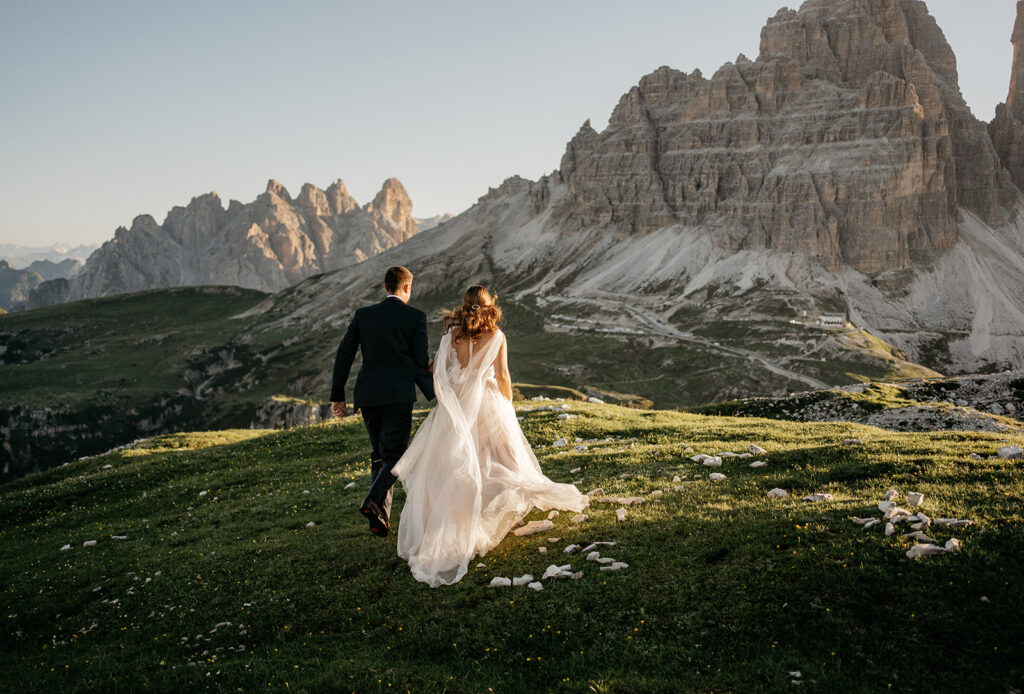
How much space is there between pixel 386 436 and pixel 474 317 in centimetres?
302

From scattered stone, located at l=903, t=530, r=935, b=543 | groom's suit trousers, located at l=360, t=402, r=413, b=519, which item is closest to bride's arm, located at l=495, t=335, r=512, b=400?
groom's suit trousers, located at l=360, t=402, r=413, b=519

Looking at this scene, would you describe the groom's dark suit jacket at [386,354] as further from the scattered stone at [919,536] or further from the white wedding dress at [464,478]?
the scattered stone at [919,536]

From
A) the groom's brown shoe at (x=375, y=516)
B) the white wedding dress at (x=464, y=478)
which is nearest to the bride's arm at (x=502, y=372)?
the white wedding dress at (x=464, y=478)

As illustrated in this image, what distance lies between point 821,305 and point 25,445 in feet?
742

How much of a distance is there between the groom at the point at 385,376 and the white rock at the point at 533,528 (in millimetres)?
2744

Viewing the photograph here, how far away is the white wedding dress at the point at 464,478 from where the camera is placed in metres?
11.4

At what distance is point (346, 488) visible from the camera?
18.7 metres

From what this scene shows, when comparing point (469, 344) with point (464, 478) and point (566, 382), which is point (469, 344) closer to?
point (464, 478)

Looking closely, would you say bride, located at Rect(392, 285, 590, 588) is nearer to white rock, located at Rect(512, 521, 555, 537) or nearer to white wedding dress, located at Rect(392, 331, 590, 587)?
white wedding dress, located at Rect(392, 331, 590, 587)

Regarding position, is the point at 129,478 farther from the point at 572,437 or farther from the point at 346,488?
the point at 572,437

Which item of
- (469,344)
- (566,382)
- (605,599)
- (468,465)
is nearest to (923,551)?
(605,599)

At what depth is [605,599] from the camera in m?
9.31

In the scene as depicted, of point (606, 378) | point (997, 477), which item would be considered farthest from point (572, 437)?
point (606, 378)

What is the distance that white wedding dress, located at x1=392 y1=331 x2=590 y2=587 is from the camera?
11422 mm
